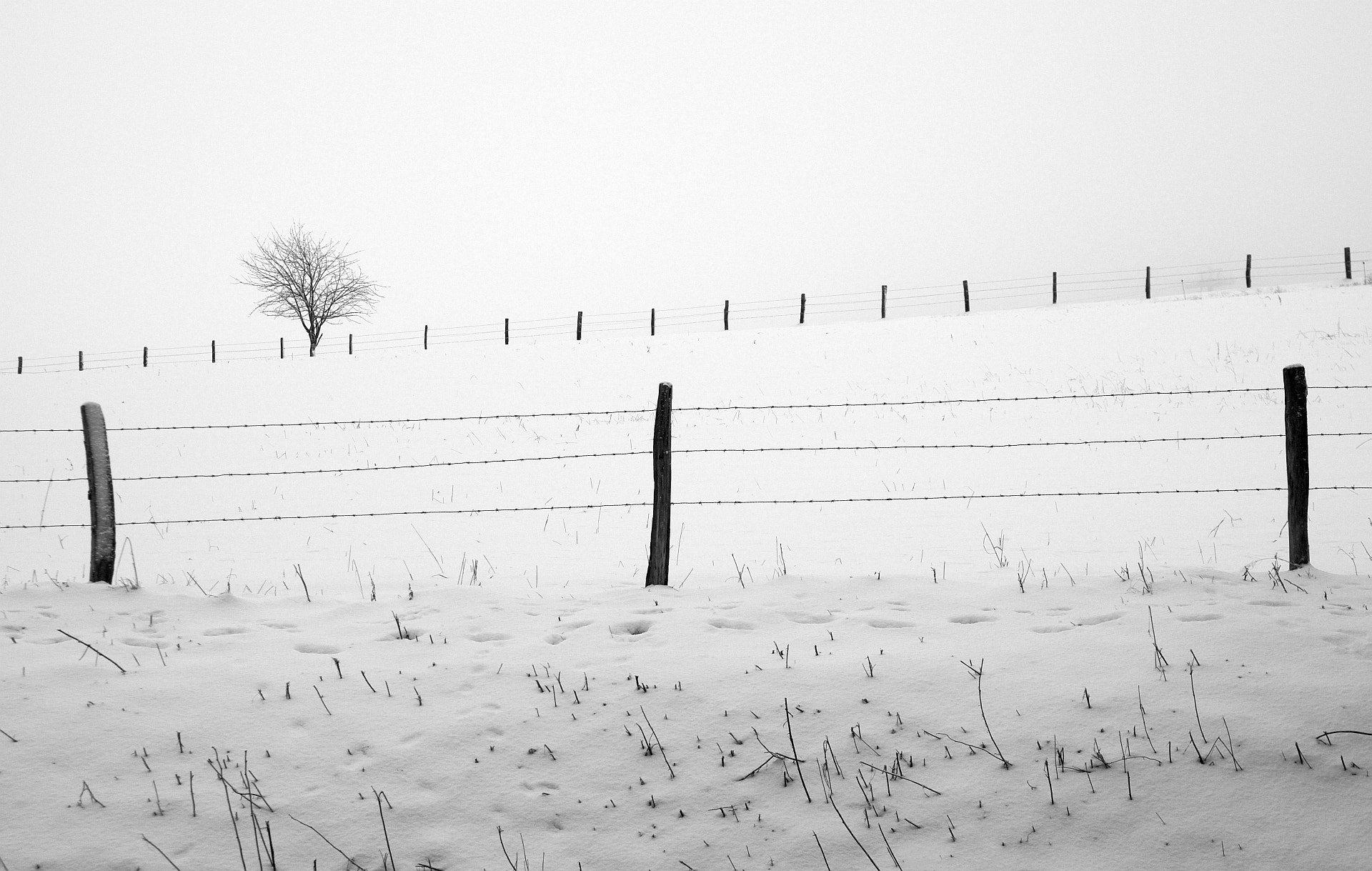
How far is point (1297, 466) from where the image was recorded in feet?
17.5

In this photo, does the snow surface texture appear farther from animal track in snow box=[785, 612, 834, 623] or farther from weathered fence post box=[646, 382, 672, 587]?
weathered fence post box=[646, 382, 672, 587]

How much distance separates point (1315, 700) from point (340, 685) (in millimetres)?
4036

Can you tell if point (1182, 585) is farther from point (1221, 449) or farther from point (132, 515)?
point (132, 515)

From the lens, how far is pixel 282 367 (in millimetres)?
29281

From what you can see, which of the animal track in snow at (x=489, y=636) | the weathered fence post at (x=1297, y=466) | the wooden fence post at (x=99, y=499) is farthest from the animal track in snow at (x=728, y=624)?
the wooden fence post at (x=99, y=499)

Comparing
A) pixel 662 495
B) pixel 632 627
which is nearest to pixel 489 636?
pixel 632 627

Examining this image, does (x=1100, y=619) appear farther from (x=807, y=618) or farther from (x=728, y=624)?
(x=728, y=624)

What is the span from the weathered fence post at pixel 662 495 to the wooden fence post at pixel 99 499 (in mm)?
3690

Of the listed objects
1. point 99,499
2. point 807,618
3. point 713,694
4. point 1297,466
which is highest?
A: point 1297,466

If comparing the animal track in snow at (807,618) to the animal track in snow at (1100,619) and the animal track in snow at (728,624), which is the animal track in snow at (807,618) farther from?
the animal track in snow at (1100,619)

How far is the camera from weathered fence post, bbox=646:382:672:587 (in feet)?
18.2

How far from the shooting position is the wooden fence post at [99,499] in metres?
5.57

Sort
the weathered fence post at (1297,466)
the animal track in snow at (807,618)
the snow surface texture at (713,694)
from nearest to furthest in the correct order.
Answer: the snow surface texture at (713,694) → the animal track in snow at (807,618) → the weathered fence post at (1297,466)

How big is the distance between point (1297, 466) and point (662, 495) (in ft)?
13.7
